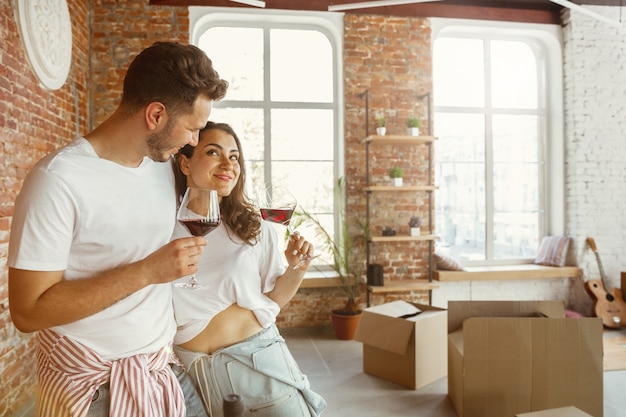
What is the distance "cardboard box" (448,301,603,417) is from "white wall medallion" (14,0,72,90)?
320 cm

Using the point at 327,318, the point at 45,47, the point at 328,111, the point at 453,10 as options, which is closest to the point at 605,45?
the point at 453,10

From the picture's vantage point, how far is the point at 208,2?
4727mm

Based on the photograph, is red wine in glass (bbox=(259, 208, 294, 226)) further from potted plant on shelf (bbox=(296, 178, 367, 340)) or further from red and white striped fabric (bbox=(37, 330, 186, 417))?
potted plant on shelf (bbox=(296, 178, 367, 340))

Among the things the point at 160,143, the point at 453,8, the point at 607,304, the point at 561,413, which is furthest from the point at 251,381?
the point at 453,8

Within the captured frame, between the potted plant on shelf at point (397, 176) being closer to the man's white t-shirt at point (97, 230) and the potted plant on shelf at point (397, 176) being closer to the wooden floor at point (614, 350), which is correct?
the wooden floor at point (614, 350)

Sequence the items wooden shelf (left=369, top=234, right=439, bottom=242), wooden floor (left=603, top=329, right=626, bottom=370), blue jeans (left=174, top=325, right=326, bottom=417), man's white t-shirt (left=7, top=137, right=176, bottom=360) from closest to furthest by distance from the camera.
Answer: man's white t-shirt (left=7, top=137, right=176, bottom=360) → blue jeans (left=174, top=325, right=326, bottom=417) → wooden floor (left=603, top=329, right=626, bottom=370) → wooden shelf (left=369, top=234, right=439, bottom=242)

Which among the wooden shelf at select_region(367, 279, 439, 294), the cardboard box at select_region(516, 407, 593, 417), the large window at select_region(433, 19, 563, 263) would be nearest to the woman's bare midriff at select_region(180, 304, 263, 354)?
the cardboard box at select_region(516, 407, 593, 417)

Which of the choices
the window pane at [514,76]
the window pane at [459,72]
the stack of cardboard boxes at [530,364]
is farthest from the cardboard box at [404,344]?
the window pane at [514,76]

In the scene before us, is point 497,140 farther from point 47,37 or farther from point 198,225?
point 198,225

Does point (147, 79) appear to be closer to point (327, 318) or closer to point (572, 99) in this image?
point (327, 318)

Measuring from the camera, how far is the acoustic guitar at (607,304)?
4.91 meters

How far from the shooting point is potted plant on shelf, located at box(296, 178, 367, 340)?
458 centimetres

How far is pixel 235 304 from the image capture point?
1.51m

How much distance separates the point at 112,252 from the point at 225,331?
0.48 meters
